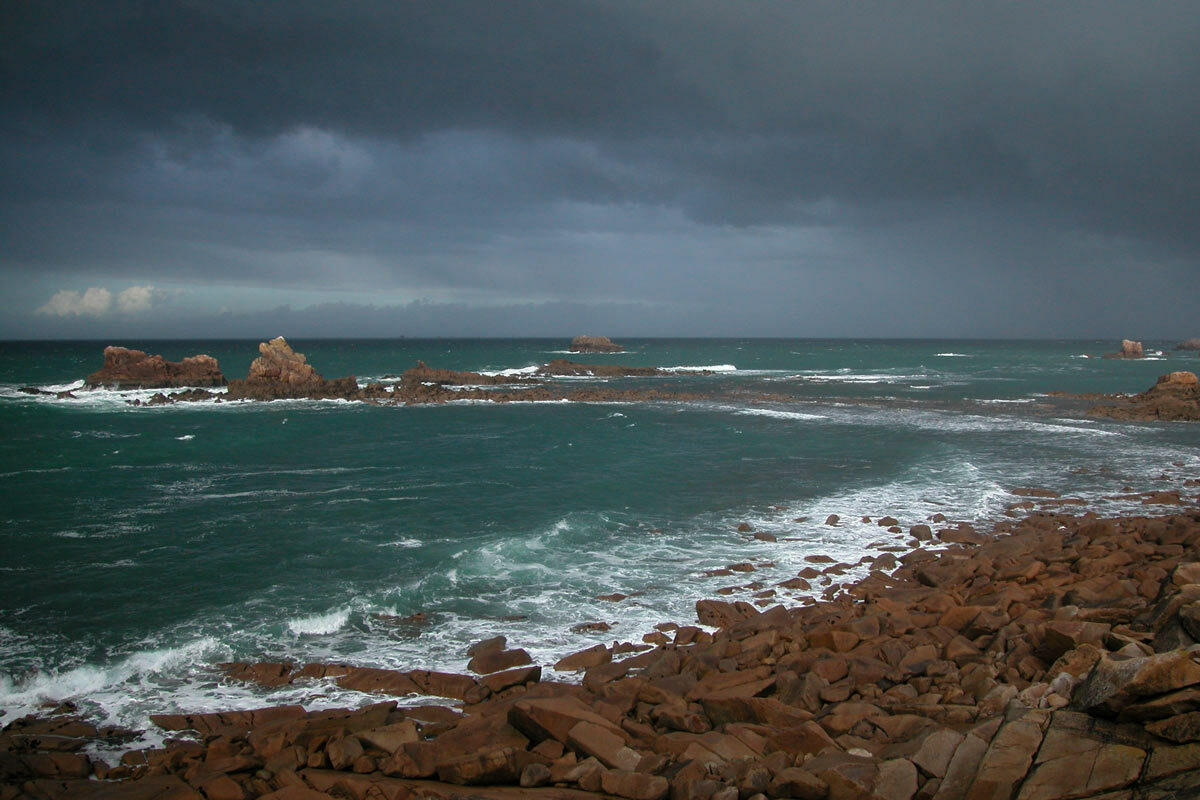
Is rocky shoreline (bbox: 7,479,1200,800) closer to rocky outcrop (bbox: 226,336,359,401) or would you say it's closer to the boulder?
the boulder

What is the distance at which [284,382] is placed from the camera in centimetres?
5834

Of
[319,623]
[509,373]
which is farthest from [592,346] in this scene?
[319,623]

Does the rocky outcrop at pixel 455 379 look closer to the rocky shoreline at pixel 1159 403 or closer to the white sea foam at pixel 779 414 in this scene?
the white sea foam at pixel 779 414

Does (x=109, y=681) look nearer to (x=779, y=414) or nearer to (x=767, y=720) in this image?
(x=767, y=720)

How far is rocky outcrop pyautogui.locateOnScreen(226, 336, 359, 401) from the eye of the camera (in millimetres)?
55406

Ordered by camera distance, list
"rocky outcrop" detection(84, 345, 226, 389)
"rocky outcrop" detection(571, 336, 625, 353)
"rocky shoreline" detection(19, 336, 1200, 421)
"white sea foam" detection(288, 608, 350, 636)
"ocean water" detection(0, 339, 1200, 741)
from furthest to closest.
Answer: "rocky outcrop" detection(571, 336, 625, 353) → "rocky outcrop" detection(84, 345, 226, 389) → "rocky shoreline" detection(19, 336, 1200, 421) → "white sea foam" detection(288, 608, 350, 636) → "ocean water" detection(0, 339, 1200, 741)

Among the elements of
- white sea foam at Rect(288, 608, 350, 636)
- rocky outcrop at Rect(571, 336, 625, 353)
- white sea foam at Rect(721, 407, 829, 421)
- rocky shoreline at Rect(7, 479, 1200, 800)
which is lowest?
white sea foam at Rect(288, 608, 350, 636)

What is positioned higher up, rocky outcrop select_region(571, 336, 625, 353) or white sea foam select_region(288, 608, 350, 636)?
rocky outcrop select_region(571, 336, 625, 353)

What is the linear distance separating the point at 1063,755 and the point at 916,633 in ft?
16.9

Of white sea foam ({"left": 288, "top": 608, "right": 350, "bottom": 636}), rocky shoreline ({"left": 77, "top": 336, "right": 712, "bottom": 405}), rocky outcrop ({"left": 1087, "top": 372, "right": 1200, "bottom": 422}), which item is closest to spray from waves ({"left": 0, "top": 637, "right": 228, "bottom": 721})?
white sea foam ({"left": 288, "top": 608, "right": 350, "bottom": 636})

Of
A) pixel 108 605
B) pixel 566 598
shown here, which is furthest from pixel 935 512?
pixel 108 605

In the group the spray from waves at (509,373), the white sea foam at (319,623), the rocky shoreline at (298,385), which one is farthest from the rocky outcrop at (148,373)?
the white sea foam at (319,623)

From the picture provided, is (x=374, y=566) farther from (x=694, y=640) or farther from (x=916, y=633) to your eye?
(x=916, y=633)

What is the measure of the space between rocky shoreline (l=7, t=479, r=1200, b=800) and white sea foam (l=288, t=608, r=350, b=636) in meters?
1.53
